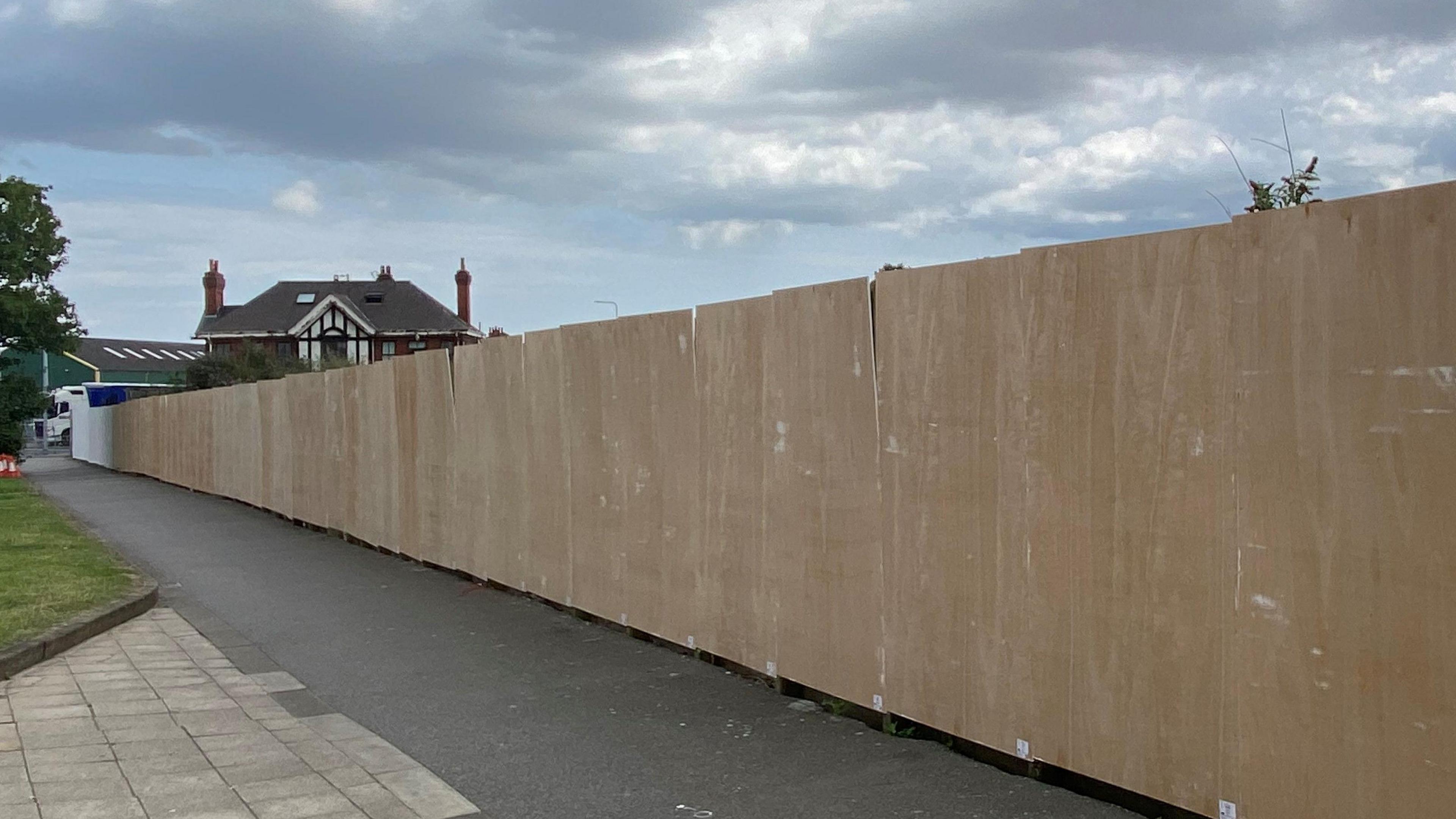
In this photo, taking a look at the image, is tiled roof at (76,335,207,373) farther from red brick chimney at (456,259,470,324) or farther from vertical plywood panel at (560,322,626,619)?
vertical plywood panel at (560,322,626,619)

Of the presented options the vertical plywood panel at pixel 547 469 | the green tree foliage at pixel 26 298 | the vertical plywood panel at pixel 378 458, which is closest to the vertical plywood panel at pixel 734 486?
the vertical plywood panel at pixel 547 469

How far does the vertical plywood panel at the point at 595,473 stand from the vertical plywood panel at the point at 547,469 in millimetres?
121

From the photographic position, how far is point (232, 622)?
1061cm

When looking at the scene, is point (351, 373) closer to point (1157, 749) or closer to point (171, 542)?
point (171, 542)

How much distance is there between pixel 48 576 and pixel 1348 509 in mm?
11790

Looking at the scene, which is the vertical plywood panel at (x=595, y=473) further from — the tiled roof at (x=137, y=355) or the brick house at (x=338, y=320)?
the tiled roof at (x=137, y=355)

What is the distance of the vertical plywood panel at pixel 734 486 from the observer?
24.3 ft

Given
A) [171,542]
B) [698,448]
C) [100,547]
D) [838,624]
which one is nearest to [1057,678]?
A: [838,624]

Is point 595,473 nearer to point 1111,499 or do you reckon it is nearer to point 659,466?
point 659,466

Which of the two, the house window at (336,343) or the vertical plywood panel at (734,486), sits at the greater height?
the house window at (336,343)

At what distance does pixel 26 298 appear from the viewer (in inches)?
1859

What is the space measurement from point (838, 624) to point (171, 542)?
44.1 ft

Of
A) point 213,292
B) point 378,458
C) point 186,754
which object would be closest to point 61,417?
point 213,292

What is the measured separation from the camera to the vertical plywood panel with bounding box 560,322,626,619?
9242mm
